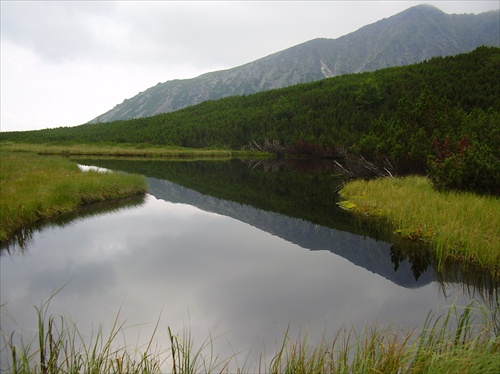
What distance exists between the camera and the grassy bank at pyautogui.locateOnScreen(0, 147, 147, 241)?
16438mm

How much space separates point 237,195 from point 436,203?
60.7ft

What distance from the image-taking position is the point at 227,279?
39.7 ft

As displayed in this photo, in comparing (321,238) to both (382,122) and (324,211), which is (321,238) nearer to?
(324,211)

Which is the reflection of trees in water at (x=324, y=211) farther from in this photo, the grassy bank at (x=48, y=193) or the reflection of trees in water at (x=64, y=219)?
the reflection of trees in water at (x=64, y=219)

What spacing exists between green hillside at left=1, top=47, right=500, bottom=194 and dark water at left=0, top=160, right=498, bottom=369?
8219 mm

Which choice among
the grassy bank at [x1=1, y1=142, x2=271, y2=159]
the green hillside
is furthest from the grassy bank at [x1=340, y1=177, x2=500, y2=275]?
the grassy bank at [x1=1, y1=142, x2=271, y2=159]

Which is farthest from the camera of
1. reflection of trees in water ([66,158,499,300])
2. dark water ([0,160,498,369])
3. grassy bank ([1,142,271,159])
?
grassy bank ([1,142,271,159])

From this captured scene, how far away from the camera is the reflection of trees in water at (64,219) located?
46.4 ft

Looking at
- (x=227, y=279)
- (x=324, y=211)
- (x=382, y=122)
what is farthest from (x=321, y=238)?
(x=382, y=122)

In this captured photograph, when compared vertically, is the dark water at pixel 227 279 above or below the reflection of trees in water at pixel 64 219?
below

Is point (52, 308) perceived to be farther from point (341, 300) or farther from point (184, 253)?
point (341, 300)

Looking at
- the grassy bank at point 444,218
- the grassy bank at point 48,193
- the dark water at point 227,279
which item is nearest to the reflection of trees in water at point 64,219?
the dark water at point 227,279

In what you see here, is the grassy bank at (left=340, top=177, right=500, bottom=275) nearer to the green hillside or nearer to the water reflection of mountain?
the water reflection of mountain

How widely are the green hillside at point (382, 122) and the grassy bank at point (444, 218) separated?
6.90 feet
